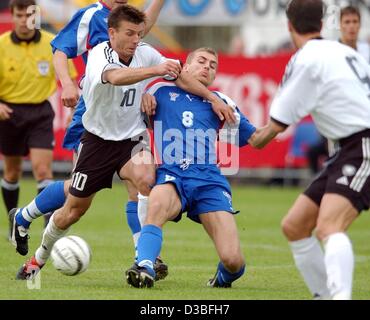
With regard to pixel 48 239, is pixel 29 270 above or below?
below

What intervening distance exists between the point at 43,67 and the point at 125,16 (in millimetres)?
4328

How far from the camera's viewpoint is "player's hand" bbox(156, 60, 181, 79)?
7.41 m

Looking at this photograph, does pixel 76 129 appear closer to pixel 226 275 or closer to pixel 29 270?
pixel 29 270

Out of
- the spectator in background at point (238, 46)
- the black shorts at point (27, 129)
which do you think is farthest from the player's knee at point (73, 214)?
the spectator in background at point (238, 46)

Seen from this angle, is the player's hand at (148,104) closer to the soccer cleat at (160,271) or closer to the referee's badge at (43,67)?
the soccer cleat at (160,271)

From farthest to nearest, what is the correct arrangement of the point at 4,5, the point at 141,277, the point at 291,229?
1. the point at 4,5
2. the point at 141,277
3. the point at 291,229

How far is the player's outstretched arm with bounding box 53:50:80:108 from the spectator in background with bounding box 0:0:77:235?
2821 millimetres

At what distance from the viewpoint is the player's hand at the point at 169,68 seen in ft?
24.3

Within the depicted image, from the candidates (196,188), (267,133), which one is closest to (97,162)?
(196,188)

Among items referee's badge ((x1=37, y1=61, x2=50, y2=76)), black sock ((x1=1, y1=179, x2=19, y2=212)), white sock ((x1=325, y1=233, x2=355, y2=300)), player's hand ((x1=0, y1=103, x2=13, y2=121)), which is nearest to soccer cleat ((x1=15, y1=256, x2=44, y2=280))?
white sock ((x1=325, y1=233, x2=355, y2=300))

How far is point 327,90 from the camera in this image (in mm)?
6324

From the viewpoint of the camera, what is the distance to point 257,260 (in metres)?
10.1

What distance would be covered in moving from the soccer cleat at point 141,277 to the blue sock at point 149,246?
0.12 feet
